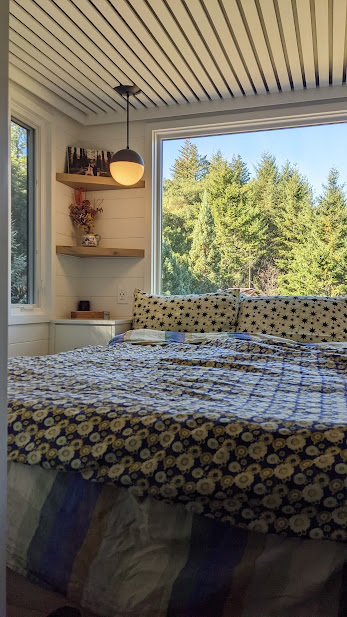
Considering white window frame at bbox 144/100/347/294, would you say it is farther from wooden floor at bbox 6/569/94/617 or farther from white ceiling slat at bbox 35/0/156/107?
wooden floor at bbox 6/569/94/617

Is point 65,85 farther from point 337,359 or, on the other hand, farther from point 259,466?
point 259,466

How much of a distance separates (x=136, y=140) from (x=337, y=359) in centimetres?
243

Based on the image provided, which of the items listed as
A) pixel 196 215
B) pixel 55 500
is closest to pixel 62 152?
pixel 196 215

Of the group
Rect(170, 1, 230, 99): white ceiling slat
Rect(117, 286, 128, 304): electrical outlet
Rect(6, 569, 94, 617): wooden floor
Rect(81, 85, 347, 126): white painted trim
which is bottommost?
Rect(6, 569, 94, 617): wooden floor

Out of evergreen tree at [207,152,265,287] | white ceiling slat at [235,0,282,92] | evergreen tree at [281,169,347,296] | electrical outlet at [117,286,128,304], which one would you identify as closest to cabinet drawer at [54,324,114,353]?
electrical outlet at [117,286,128,304]

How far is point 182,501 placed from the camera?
977mm

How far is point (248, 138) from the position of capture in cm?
357

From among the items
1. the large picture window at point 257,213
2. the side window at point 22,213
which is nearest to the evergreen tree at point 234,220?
the large picture window at point 257,213

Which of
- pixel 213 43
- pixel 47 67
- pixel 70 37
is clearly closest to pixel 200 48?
pixel 213 43

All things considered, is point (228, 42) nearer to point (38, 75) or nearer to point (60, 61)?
point (60, 61)

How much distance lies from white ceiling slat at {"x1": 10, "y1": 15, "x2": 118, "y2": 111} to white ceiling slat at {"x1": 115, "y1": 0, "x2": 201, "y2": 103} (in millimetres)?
461

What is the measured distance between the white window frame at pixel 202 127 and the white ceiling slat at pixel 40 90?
0.54 meters

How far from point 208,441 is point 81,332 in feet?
7.82

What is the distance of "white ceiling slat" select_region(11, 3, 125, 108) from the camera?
2443mm
